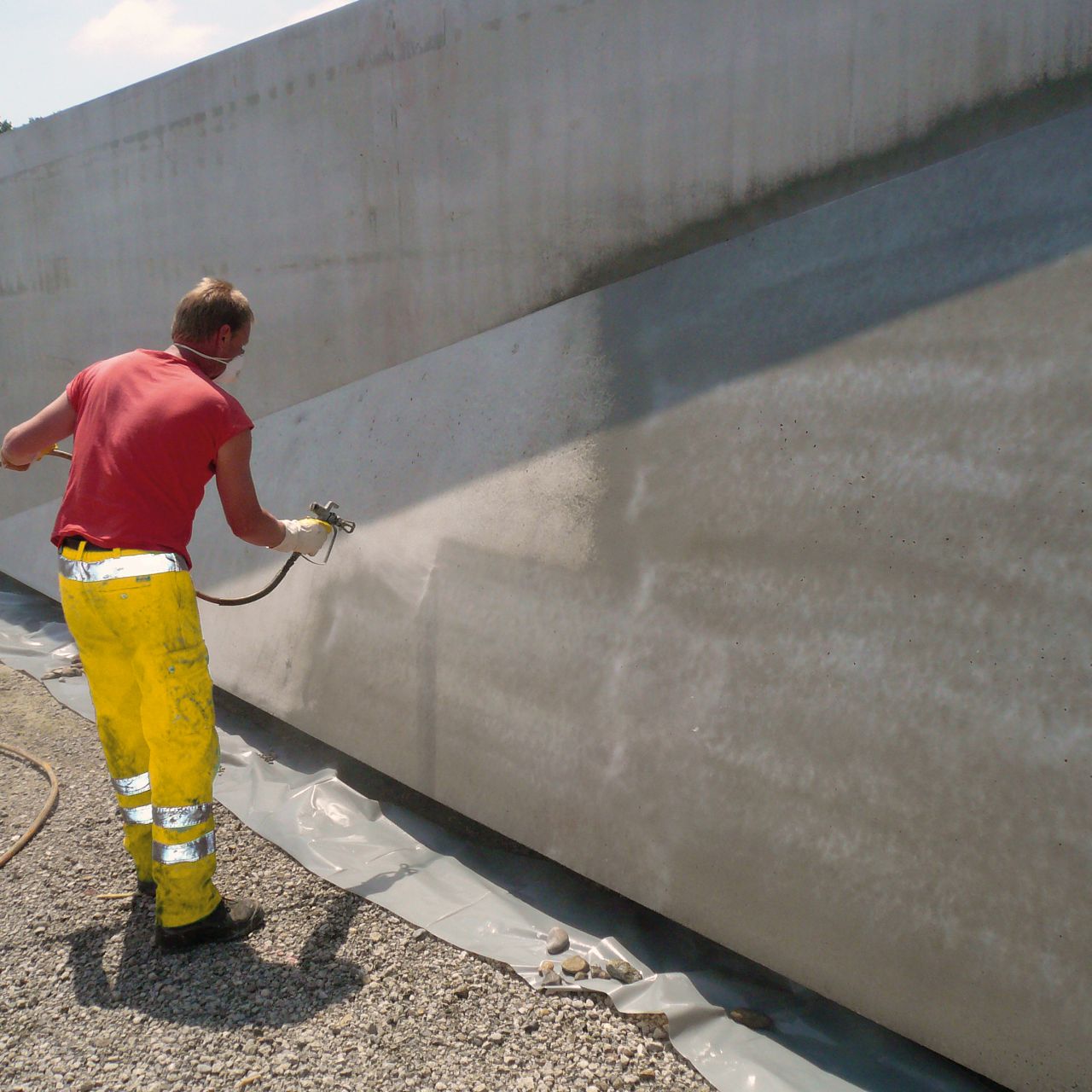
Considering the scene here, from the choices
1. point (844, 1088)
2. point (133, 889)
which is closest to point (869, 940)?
point (844, 1088)

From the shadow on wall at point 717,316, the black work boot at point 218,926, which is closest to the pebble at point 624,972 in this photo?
the black work boot at point 218,926

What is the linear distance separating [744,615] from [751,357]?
28.0 inches

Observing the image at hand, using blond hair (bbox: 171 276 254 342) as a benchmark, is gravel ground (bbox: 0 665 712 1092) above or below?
below

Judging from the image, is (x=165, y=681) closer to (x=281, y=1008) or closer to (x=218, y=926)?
(x=218, y=926)

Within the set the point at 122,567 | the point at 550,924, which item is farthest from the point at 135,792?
the point at 550,924

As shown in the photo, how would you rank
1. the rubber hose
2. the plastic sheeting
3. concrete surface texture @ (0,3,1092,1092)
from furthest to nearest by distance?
the rubber hose, the plastic sheeting, concrete surface texture @ (0,3,1092,1092)

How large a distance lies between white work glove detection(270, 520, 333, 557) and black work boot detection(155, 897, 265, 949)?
986 mm

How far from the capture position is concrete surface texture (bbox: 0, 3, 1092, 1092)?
198 cm

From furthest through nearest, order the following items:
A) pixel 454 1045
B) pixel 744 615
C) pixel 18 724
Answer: pixel 18 724 → pixel 744 615 → pixel 454 1045

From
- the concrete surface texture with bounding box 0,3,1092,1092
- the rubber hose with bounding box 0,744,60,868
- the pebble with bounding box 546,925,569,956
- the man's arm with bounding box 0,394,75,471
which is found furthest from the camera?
the rubber hose with bounding box 0,744,60,868

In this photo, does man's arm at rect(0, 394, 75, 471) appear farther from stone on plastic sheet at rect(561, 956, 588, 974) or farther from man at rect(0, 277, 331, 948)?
stone on plastic sheet at rect(561, 956, 588, 974)

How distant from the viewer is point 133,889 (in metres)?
2.80

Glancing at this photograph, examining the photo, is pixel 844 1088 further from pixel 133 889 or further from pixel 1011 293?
pixel 133 889

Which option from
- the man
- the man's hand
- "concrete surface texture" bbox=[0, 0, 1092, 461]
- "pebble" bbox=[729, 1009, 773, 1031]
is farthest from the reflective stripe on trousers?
"concrete surface texture" bbox=[0, 0, 1092, 461]
